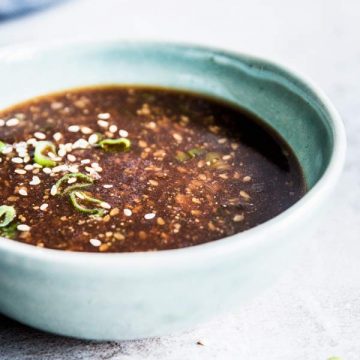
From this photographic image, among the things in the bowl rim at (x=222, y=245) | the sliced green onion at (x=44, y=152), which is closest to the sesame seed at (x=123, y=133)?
the sliced green onion at (x=44, y=152)

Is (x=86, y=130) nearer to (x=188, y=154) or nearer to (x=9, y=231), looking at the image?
(x=188, y=154)

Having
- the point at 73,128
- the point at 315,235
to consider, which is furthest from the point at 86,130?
the point at 315,235

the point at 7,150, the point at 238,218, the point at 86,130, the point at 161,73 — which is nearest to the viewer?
the point at 238,218

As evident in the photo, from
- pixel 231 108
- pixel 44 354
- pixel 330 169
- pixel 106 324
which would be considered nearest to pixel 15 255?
pixel 106 324

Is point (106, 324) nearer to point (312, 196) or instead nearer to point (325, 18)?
point (312, 196)

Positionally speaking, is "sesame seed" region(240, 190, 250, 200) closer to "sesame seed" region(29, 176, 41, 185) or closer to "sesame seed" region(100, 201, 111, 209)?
"sesame seed" region(100, 201, 111, 209)
